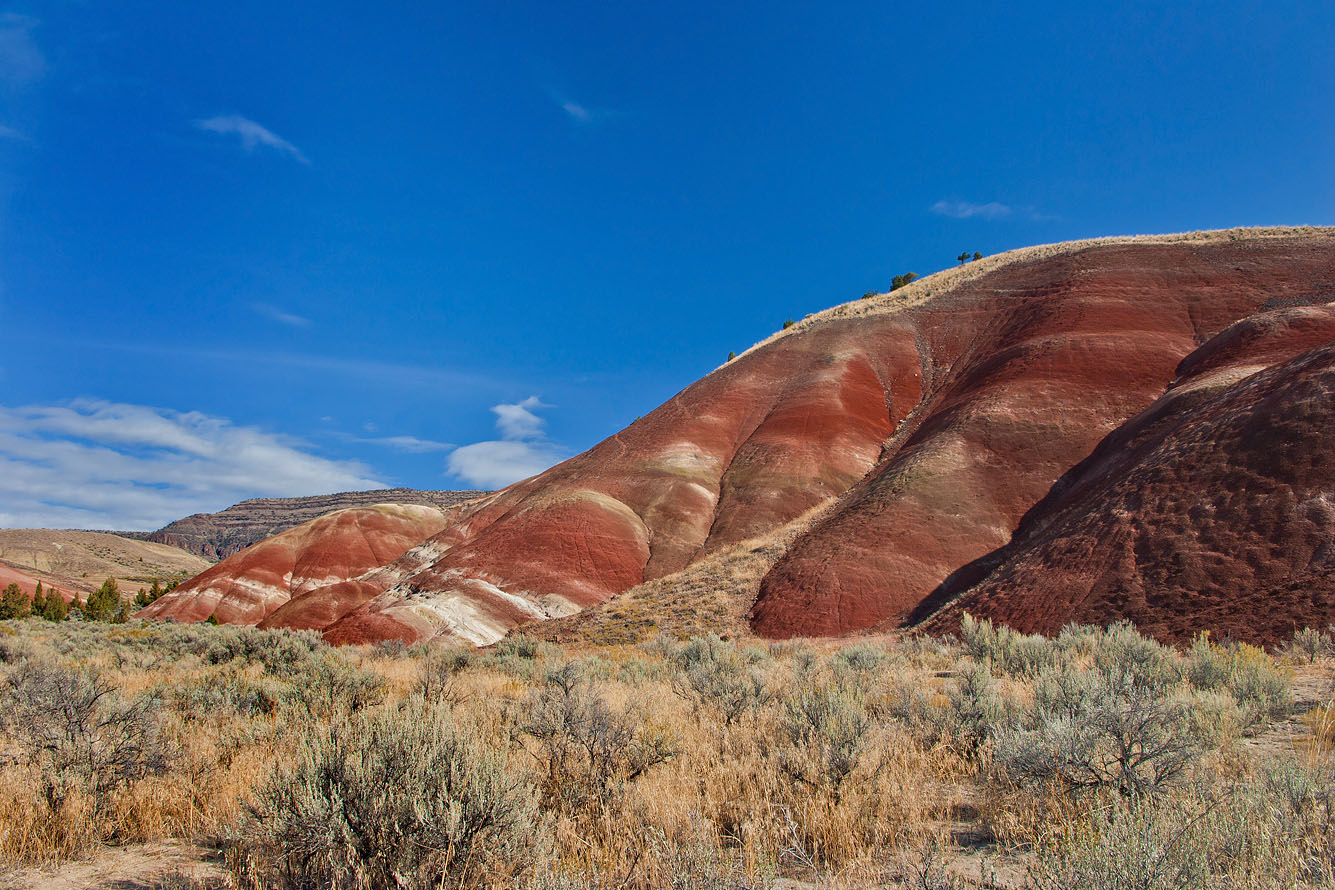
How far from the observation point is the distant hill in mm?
167375

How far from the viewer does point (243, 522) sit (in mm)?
178500

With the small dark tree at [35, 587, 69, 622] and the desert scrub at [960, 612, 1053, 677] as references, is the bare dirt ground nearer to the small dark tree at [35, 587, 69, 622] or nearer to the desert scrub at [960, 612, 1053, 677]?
the desert scrub at [960, 612, 1053, 677]

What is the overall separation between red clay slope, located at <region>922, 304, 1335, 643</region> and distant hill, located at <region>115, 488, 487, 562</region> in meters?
157

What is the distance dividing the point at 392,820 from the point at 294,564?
218 ft

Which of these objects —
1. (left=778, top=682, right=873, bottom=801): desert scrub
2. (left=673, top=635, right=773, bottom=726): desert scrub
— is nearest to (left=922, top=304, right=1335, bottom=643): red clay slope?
(left=673, top=635, right=773, bottom=726): desert scrub

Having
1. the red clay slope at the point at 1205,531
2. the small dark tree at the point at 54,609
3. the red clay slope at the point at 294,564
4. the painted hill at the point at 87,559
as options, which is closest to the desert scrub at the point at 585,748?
the red clay slope at the point at 1205,531

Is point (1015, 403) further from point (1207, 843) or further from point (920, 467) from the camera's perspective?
point (1207, 843)

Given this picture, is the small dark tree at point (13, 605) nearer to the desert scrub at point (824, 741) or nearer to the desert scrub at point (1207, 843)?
the desert scrub at point (824, 741)

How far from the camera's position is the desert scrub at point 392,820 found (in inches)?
140

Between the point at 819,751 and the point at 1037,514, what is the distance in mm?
24637

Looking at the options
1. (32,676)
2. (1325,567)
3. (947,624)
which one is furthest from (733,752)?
(947,624)

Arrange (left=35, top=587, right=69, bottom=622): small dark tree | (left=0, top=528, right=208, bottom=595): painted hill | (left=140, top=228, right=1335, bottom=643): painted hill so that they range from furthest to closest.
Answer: (left=0, top=528, right=208, bottom=595): painted hill, (left=35, top=587, right=69, bottom=622): small dark tree, (left=140, top=228, right=1335, bottom=643): painted hill

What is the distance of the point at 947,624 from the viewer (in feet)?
64.6

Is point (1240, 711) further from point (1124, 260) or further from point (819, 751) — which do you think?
point (1124, 260)
